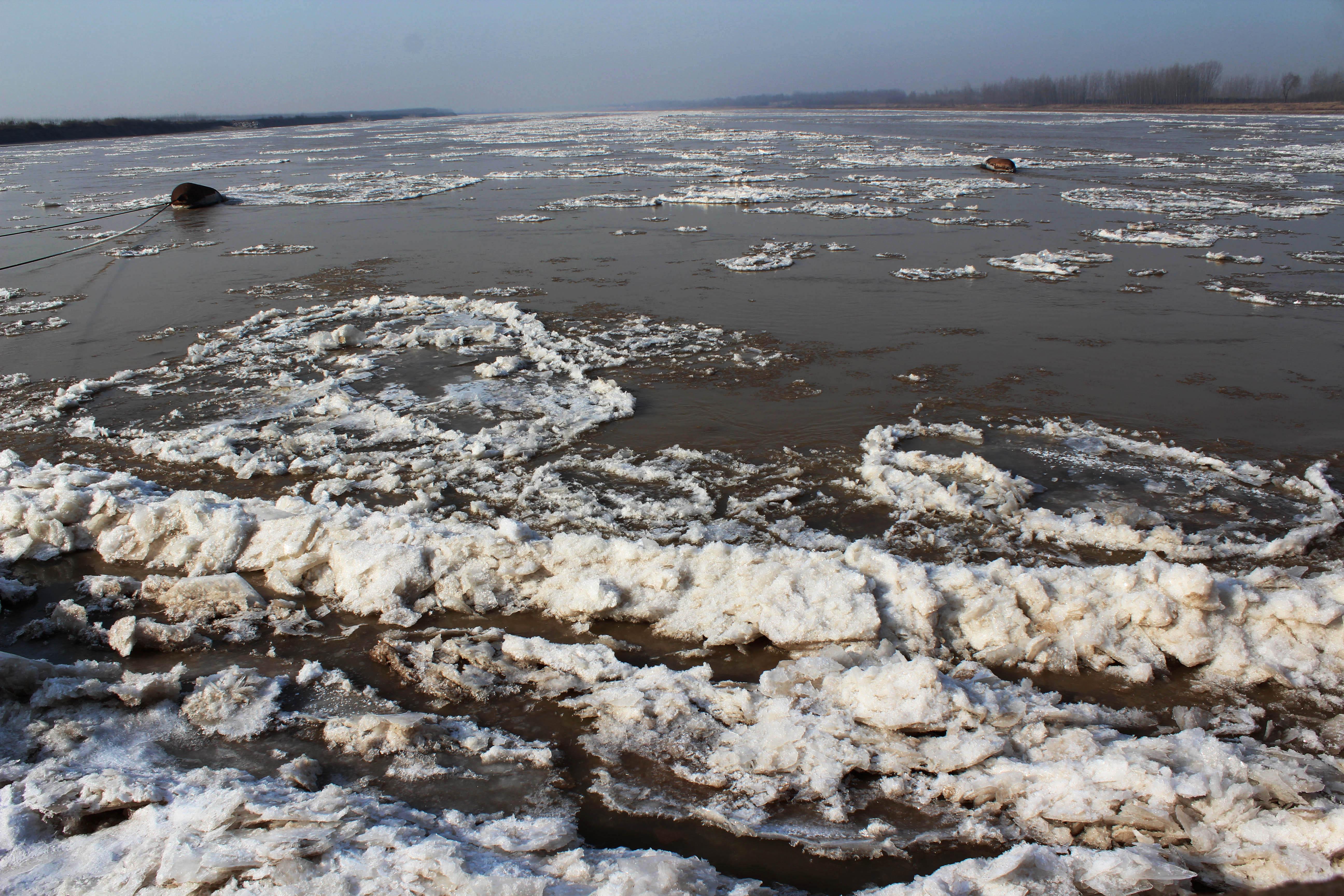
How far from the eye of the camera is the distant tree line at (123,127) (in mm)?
45750

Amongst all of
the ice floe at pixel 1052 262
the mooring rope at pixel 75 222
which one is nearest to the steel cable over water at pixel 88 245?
the mooring rope at pixel 75 222

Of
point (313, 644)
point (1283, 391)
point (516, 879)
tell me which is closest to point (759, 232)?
point (1283, 391)

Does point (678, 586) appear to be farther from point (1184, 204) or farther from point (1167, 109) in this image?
point (1167, 109)

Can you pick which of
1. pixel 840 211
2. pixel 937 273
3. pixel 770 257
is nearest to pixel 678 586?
pixel 937 273

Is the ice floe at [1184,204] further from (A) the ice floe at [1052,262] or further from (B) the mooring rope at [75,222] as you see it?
(B) the mooring rope at [75,222]

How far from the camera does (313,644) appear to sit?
9.74ft

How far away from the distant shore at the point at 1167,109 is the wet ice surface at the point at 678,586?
59099 mm

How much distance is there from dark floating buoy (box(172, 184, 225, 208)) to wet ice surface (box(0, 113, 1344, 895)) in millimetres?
8613

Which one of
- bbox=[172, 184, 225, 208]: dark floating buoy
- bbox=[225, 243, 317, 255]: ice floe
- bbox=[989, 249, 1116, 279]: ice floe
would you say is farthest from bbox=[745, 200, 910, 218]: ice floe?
bbox=[172, 184, 225, 208]: dark floating buoy

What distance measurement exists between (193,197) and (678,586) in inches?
686

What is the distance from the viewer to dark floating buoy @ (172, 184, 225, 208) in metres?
15.8

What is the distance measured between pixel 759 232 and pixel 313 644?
1022 centimetres

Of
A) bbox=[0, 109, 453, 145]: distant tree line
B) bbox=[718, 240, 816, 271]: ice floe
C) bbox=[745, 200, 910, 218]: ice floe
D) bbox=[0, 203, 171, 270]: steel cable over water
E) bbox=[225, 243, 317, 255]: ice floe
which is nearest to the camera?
bbox=[718, 240, 816, 271]: ice floe

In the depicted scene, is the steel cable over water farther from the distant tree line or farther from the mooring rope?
the distant tree line
